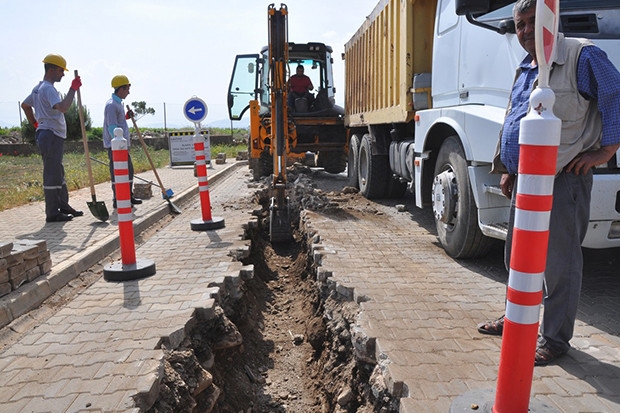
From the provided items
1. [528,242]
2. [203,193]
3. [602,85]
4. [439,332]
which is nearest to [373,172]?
[203,193]

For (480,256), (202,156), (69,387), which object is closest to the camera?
(69,387)

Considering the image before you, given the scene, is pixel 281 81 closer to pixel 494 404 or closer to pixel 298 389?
pixel 298 389

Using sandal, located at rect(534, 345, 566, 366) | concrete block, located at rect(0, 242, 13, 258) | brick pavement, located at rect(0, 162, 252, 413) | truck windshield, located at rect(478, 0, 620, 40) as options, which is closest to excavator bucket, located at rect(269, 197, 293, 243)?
brick pavement, located at rect(0, 162, 252, 413)

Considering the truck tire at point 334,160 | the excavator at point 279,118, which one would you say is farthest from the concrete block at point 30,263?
the truck tire at point 334,160

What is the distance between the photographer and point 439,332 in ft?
10.4

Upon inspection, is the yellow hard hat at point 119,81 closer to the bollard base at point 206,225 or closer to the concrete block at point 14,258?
the bollard base at point 206,225

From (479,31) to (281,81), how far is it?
3270 millimetres

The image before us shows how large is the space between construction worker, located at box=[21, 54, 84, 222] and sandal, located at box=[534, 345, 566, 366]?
5913 millimetres

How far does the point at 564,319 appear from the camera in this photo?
2.70 meters

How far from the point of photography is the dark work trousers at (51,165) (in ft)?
21.3

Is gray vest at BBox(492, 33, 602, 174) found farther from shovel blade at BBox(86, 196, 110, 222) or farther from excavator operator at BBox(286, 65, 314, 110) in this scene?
excavator operator at BBox(286, 65, 314, 110)

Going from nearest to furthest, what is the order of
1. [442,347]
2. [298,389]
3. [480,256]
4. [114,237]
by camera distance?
1. [442,347]
2. [298,389]
3. [480,256]
4. [114,237]

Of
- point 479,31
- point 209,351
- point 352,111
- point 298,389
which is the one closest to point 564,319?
point 298,389

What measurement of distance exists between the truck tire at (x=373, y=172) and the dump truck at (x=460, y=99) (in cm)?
90
